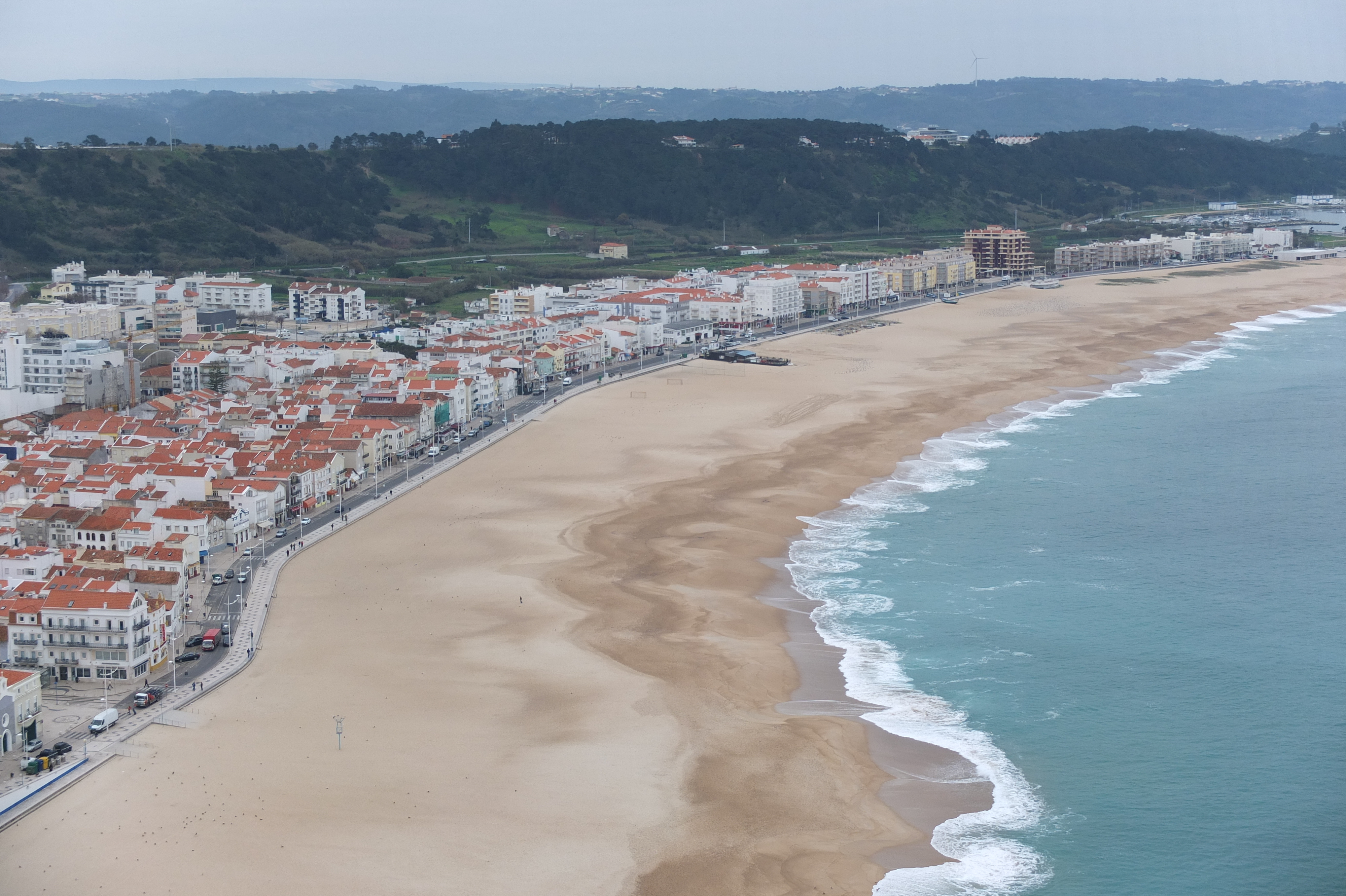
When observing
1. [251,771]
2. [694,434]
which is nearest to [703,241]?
[694,434]

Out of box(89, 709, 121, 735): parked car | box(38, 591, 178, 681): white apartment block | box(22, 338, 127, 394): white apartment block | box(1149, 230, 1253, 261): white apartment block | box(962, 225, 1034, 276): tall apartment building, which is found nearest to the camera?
box(89, 709, 121, 735): parked car

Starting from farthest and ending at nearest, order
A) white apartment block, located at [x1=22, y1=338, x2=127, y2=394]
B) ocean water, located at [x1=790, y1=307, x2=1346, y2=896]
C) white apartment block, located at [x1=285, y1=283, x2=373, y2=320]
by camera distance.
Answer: white apartment block, located at [x1=285, y1=283, x2=373, y2=320], white apartment block, located at [x1=22, y1=338, x2=127, y2=394], ocean water, located at [x1=790, y1=307, x2=1346, y2=896]

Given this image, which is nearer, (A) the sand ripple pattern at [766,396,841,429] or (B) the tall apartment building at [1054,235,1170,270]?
(A) the sand ripple pattern at [766,396,841,429]

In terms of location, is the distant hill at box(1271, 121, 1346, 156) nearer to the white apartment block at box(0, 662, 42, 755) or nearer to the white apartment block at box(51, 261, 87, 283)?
the white apartment block at box(51, 261, 87, 283)

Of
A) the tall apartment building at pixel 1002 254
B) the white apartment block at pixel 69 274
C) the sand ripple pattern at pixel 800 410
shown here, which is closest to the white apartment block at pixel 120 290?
the white apartment block at pixel 69 274

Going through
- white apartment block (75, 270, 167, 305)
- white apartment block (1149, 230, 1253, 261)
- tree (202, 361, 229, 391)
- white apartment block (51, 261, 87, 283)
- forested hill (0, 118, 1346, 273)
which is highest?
forested hill (0, 118, 1346, 273)

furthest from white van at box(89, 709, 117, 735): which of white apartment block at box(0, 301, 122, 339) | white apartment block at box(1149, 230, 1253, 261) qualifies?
white apartment block at box(1149, 230, 1253, 261)

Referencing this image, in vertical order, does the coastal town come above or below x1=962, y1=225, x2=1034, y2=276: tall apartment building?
below
